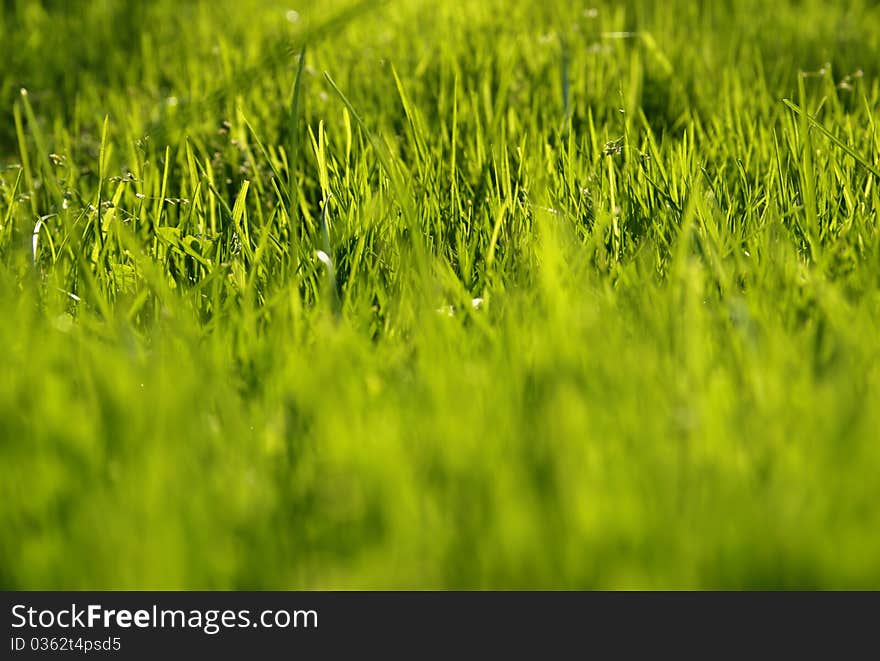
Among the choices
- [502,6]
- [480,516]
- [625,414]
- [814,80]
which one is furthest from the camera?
[502,6]

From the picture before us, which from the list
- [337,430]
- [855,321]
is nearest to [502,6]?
[855,321]

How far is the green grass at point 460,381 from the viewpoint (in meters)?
1.05

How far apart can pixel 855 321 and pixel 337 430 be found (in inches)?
32.4

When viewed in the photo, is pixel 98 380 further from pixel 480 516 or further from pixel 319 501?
pixel 480 516

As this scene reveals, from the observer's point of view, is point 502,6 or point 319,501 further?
point 502,6

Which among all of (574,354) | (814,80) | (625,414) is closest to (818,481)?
(625,414)

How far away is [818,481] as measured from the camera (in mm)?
1086

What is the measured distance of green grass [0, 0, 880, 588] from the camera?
1.05 metres

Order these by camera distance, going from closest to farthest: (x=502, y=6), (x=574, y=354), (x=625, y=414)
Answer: (x=625, y=414), (x=574, y=354), (x=502, y=6)

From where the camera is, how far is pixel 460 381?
1300mm

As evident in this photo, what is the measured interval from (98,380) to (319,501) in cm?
38
